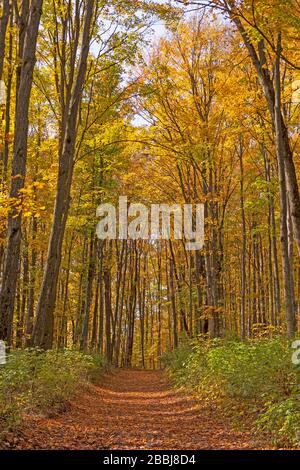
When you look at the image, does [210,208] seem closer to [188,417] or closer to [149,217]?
[149,217]

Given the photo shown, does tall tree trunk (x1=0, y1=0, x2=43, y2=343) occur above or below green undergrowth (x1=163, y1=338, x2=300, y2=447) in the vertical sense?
above

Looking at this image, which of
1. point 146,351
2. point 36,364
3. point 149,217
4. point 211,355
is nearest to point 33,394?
point 36,364

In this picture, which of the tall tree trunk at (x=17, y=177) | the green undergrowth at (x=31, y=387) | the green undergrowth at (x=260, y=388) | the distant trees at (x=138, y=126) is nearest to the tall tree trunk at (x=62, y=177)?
the distant trees at (x=138, y=126)

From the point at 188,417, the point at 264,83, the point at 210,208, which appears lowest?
the point at 188,417

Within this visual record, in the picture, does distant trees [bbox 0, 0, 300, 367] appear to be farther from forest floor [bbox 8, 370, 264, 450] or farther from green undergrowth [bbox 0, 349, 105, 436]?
forest floor [bbox 8, 370, 264, 450]

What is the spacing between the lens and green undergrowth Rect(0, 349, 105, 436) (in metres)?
6.23

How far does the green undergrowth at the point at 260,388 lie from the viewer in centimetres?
582

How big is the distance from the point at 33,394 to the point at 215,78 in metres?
13.1

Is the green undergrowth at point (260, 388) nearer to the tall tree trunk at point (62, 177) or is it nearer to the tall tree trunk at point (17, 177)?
the tall tree trunk at point (62, 177)

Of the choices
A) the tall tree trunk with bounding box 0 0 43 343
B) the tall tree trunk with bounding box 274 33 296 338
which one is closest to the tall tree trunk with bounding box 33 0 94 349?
the tall tree trunk with bounding box 0 0 43 343

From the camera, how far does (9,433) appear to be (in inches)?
227

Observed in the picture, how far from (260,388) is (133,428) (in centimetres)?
228

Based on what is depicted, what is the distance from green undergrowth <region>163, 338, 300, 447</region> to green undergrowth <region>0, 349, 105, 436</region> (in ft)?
10.4
